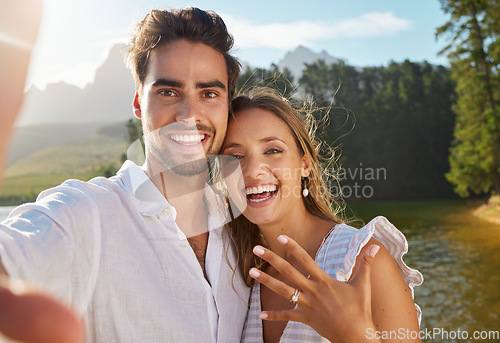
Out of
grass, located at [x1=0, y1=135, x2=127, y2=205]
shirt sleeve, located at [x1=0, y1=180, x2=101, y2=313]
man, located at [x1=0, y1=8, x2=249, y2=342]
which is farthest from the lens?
grass, located at [x1=0, y1=135, x2=127, y2=205]

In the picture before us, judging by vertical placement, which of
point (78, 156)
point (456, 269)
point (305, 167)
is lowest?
point (456, 269)

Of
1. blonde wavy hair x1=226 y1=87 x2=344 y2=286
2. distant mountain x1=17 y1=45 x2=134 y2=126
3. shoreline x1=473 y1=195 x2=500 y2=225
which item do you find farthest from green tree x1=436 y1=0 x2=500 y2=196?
distant mountain x1=17 y1=45 x2=134 y2=126

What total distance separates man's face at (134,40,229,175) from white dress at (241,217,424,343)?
0.86m

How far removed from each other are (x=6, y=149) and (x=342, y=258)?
7.33 ft

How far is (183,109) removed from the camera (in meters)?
2.68

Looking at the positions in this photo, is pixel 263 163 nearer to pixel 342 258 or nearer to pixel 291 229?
pixel 291 229

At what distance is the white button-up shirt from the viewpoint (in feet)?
5.41

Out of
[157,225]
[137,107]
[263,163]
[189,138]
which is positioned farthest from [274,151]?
[137,107]

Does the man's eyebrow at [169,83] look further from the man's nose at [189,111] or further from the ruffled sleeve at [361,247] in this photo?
the ruffled sleeve at [361,247]

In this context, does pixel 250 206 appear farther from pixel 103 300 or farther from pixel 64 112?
pixel 64 112

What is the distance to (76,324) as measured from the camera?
0.25 m

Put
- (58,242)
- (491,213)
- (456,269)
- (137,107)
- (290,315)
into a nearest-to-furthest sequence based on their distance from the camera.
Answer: (290,315), (58,242), (137,107), (456,269), (491,213)

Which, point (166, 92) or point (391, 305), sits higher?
point (166, 92)

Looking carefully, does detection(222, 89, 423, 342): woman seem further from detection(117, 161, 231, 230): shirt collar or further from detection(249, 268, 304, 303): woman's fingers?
detection(249, 268, 304, 303): woman's fingers
